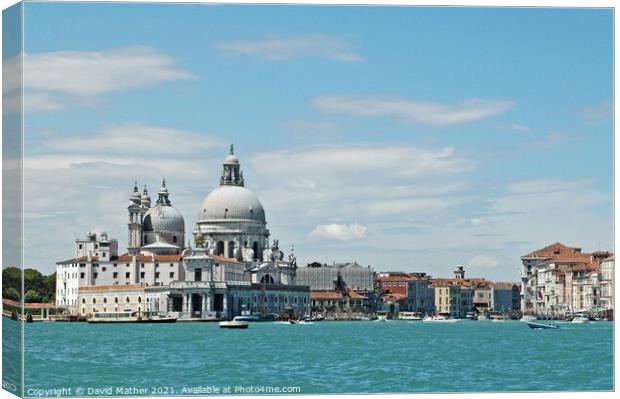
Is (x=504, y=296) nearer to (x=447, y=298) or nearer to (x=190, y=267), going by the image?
(x=447, y=298)

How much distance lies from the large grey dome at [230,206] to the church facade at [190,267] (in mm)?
39

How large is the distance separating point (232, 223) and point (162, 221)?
12.0 ft

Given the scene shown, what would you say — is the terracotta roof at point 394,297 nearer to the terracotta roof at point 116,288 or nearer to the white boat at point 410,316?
the white boat at point 410,316

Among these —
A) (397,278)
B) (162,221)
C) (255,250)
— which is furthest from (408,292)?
(162,221)

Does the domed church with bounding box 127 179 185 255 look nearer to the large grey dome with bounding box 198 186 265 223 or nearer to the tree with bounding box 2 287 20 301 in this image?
the large grey dome with bounding box 198 186 265 223

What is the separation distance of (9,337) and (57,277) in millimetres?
34047

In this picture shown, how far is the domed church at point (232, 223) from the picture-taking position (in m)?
57.3

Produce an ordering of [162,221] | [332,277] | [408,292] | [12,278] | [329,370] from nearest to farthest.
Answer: [12,278]
[329,370]
[162,221]
[332,277]
[408,292]

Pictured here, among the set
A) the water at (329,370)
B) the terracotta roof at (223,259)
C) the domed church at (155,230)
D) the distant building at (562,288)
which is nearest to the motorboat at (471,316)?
the distant building at (562,288)

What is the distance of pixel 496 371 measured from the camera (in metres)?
13.2

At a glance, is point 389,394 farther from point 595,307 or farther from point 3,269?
point 595,307

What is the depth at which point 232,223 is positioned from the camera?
5747 cm

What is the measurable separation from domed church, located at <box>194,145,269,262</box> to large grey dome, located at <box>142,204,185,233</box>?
5.94 ft

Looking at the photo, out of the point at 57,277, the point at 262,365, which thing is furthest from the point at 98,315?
the point at 262,365
